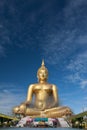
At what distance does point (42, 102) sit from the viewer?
33.4m

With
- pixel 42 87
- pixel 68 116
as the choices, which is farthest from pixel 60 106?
pixel 42 87

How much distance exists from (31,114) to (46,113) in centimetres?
151

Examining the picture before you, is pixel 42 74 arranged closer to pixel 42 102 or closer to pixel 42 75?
pixel 42 75

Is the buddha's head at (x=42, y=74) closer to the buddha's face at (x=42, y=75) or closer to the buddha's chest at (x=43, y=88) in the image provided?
the buddha's face at (x=42, y=75)

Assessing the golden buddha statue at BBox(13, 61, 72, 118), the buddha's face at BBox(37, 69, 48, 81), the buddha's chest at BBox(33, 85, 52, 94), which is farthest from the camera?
the buddha's face at BBox(37, 69, 48, 81)

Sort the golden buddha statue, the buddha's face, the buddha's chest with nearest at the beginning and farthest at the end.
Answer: the golden buddha statue
the buddha's chest
the buddha's face

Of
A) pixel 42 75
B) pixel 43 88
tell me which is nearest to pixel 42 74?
pixel 42 75

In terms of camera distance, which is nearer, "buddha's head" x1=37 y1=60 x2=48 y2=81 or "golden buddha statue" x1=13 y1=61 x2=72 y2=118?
"golden buddha statue" x1=13 y1=61 x2=72 y2=118

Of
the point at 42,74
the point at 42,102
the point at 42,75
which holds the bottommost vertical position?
the point at 42,102

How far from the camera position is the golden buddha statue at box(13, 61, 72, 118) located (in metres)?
30.9

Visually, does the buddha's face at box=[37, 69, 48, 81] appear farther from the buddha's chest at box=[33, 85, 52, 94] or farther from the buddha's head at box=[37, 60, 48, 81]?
the buddha's chest at box=[33, 85, 52, 94]

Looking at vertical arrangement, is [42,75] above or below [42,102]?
above

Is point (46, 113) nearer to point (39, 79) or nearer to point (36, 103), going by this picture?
point (36, 103)

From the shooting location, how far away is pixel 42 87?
34.2 m
